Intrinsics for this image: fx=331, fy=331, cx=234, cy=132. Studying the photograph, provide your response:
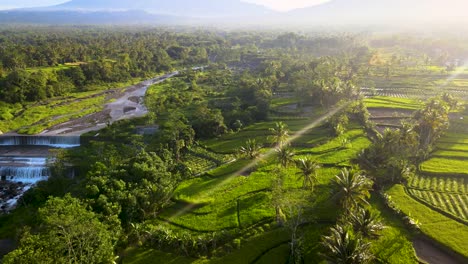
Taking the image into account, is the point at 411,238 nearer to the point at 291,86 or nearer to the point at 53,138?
the point at 53,138

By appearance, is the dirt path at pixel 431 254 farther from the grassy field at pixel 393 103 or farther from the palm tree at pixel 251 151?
the grassy field at pixel 393 103

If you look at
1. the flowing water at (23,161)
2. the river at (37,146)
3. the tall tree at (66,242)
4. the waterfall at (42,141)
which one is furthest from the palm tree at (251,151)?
the waterfall at (42,141)

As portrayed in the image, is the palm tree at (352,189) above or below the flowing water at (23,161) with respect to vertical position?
above

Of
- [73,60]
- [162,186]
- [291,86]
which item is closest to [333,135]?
[162,186]

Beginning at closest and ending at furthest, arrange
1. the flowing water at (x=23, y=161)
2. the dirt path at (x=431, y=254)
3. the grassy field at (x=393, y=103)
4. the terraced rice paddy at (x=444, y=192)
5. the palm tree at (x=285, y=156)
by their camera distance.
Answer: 1. the dirt path at (x=431, y=254)
2. the terraced rice paddy at (x=444, y=192)
3. the palm tree at (x=285, y=156)
4. the flowing water at (x=23, y=161)
5. the grassy field at (x=393, y=103)

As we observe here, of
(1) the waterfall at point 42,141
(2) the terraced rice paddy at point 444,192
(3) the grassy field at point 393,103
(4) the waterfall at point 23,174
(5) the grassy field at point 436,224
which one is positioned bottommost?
(4) the waterfall at point 23,174

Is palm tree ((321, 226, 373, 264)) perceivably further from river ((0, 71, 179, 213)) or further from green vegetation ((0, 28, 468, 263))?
river ((0, 71, 179, 213))

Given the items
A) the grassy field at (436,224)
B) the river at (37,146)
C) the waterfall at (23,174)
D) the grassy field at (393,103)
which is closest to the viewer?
the grassy field at (436,224)
